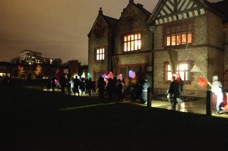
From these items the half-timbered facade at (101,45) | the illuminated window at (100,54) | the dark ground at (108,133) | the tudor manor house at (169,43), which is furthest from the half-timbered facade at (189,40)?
the dark ground at (108,133)

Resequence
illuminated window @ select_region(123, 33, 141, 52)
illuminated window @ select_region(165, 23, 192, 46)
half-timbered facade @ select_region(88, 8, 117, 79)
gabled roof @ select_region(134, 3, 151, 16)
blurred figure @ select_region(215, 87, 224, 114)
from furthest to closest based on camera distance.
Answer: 1. half-timbered facade @ select_region(88, 8, 117, 79)
2. illuminated window @ select_region(123, 33, 141, 52)
3. gabled roof @ select_region(134, 3, 151, 16)
4. illuminated window @ select_region(165, 23, 192, 46)
5. blurred figure @ select_region(215, 87, 224, 114)

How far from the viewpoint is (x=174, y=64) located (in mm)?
15250

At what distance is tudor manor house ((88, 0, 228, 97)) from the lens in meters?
17.2

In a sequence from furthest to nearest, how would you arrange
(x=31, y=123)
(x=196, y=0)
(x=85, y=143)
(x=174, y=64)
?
(x=196, y=0) → (x=174, y=64) → (x=31, y=123) → (x=85, y=143)

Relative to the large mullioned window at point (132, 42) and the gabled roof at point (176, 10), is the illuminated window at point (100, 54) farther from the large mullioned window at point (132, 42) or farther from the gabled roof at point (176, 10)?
the gabled roof at point (176, 10)

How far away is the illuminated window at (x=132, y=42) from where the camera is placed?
2211 cm

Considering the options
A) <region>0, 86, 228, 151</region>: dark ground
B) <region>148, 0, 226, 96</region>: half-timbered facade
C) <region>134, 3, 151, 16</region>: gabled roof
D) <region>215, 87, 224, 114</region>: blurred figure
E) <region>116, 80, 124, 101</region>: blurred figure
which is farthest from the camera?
<region>134, 3, 151, 16</region>: gabled roof

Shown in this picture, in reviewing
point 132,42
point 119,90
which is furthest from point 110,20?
point 119,90

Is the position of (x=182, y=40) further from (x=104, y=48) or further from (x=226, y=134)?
(x=226, y=134)

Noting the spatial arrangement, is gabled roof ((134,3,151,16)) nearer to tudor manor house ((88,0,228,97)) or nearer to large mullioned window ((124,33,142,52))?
tudor manor house ((88,0,228,97))

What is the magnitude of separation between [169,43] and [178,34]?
3.73 feet

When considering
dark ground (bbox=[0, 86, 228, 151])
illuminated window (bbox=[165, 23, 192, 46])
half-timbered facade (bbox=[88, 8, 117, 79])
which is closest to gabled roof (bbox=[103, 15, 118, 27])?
half-timbered facade (bbox=[88, 8, 117, 79])

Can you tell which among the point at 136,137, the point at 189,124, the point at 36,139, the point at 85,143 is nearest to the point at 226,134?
the point at 189,124

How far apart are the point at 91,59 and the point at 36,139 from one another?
70.2 ft
